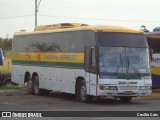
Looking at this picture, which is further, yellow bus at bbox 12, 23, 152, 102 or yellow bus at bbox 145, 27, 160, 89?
yellow bus at bbox 145, 27, 160, 89

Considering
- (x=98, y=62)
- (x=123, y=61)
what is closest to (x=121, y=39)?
(x=123, y=61)

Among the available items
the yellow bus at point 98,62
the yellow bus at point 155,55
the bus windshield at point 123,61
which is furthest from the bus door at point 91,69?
the yellow bus at point 155,55

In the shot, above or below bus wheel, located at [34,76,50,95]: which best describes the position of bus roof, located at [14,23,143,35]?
above

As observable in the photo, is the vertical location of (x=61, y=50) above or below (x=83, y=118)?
above

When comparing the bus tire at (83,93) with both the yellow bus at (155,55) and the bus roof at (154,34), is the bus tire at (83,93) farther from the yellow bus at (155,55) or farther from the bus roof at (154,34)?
the bus roof at (154,34)

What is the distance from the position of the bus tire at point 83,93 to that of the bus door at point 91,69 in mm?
398

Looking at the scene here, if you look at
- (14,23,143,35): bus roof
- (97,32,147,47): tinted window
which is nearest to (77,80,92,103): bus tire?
(97,32,147,47): tinted window

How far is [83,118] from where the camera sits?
16.3 meters

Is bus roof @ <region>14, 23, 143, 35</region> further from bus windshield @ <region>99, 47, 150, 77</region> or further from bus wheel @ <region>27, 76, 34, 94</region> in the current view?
bus wheel @ <region>27, 76, 34, 94</region>

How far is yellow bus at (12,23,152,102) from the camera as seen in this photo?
22172 millimetres

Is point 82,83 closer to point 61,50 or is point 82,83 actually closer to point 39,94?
point 61,50

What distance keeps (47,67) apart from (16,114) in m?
13.8

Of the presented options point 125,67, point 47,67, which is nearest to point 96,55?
point 125,67

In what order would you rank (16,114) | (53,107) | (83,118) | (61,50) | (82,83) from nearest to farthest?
(16,114)
(83,118)
(53,107)
(82,83)
(61,50)
